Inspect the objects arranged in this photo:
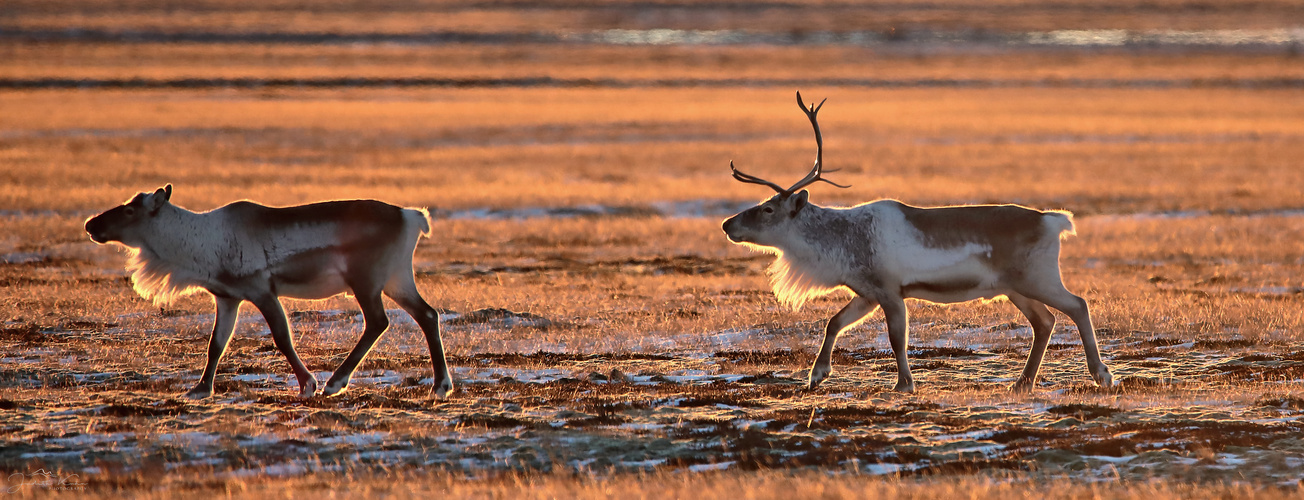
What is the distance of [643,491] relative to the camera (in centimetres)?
739

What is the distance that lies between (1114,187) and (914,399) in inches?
850

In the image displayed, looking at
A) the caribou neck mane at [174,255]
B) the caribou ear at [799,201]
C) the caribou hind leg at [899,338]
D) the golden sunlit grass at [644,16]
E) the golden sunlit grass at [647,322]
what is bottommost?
the golden sunlit grass at [647,322]

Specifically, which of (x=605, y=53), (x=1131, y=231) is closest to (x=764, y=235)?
(x=1131, y=231)

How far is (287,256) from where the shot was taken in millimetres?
9961

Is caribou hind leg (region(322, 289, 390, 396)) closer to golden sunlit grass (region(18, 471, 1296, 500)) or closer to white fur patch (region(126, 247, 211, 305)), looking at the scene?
white fur patch (region(126, 247, 211, 305))

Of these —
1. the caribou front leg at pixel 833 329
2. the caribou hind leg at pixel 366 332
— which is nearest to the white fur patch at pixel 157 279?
the caribou hind leg at pixel 366 332

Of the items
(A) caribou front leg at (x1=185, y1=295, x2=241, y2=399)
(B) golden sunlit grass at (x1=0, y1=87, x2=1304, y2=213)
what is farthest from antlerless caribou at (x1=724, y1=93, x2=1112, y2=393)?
(B) golden sunlit grass at (x1=0, y1=87, x2=1304, y2=213)

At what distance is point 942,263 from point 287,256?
4.81 meters

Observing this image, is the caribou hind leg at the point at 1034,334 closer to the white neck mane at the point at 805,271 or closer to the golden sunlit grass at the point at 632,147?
the white neck mane at the point at 805,271

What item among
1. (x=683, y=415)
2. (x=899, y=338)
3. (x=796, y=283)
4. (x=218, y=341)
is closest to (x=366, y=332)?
(x=218, y=341)

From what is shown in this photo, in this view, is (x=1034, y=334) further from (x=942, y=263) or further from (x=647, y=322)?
(x=647, y=322)

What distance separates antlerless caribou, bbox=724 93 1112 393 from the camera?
10180 mm
